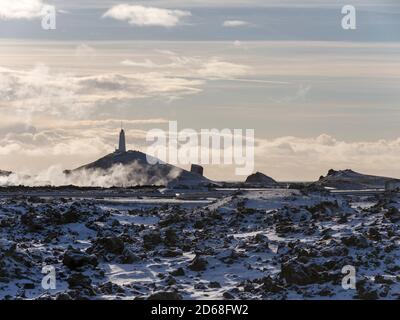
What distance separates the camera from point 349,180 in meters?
85.0

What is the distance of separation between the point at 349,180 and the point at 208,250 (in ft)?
178

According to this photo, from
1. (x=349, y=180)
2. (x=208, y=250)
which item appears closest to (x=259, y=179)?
(x=349, y=180)

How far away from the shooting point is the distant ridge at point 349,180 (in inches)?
3159

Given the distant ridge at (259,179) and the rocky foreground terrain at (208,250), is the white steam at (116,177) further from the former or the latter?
the rocky foreground terrain at (208,250)

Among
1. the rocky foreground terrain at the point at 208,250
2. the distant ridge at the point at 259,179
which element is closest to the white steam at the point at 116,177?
the distant ridge at the point at 259,179

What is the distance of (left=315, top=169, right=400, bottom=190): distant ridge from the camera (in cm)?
8024

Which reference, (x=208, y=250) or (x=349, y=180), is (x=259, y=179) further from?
(x=208, y=250)

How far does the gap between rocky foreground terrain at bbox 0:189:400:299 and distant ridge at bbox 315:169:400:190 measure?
34687 millimetres

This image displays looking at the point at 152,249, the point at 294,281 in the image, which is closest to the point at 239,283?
the point at 294,281

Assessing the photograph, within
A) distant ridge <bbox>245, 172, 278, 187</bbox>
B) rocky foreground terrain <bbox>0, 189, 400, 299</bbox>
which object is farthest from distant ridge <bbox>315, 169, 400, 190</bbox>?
rocky foreground terrain <bbox>0, 189, 400, 299</bbox>
